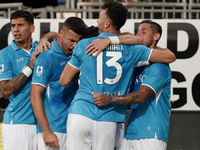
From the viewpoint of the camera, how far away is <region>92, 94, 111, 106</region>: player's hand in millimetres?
2836

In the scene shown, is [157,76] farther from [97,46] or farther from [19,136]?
[19,136]

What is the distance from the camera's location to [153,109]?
320 cm

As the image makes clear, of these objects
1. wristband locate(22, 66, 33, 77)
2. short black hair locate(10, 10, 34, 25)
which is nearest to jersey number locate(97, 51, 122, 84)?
wristband locate(22, 66, 33, 77)

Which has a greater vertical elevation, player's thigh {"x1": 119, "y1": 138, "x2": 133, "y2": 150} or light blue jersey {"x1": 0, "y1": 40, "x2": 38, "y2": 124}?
light blue jersey {"x1": 0, "y1": 40, "x2": 38, "y2": 124}

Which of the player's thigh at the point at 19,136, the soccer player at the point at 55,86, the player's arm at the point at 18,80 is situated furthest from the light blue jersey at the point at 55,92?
the player's thigh at the point at 19,136

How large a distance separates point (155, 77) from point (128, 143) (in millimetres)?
769

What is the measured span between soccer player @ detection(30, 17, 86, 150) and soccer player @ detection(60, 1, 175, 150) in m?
0.36

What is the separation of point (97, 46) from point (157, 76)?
72 centimetres

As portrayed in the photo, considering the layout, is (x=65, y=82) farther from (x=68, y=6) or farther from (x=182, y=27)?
(x=68, y=6)

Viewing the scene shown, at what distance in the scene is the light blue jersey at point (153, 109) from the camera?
124 inches

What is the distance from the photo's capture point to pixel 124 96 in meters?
2.94

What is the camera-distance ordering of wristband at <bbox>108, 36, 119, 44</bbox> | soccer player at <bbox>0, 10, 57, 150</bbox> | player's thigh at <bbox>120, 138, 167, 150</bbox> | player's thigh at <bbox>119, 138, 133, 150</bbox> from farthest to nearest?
soccer player at <bbox>0, 10, 57, 150</bbox>
player's thigh at <bbox>119, 138, 133, 150</bbox>
player's thigh at <bbox>120, 138, 167, 150</bbox>
wristband at <bbox>108, 36, 119, 44</bbox>

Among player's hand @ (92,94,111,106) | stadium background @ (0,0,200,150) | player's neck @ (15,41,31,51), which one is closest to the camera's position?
player's hand @ (92,94,111,106)

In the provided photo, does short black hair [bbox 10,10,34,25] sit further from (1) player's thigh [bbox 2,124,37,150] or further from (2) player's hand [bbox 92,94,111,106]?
(2) player's hand [bbox 92,94,111,106]
